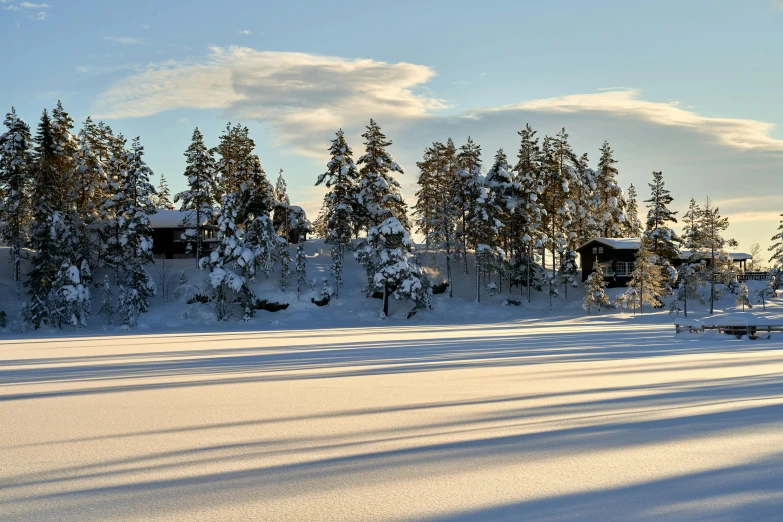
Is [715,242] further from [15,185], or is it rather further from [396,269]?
[15,185]

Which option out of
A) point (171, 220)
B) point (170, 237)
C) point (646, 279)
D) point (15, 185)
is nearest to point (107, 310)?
point (15, 185)

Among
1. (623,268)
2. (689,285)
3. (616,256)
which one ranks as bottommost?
(689,285)

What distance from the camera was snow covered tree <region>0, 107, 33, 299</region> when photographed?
146 feet

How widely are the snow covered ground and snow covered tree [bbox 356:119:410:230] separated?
2997cm

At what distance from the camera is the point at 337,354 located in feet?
68.4

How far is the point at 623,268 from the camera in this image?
183 feet

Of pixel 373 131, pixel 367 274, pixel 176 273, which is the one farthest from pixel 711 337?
pixel 176 273

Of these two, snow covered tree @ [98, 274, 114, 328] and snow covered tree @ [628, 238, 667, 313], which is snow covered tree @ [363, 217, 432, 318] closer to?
snow covered tree @ [628, 238, 667, 313]

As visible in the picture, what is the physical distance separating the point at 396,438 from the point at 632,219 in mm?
72844

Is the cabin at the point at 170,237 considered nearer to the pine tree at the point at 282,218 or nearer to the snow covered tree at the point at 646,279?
the pine tree at the point at 282,218

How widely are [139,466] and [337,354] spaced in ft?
44.5

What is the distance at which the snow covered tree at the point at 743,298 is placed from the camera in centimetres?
4631

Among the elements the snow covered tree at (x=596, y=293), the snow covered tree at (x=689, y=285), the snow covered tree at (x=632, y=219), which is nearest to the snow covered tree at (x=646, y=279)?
the snow covered tree at (x=689, y=285)

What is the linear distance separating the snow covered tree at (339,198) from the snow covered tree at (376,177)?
2.78 feet
